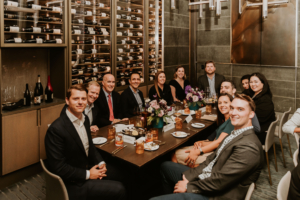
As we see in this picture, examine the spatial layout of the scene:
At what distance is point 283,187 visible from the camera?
1.51 meters

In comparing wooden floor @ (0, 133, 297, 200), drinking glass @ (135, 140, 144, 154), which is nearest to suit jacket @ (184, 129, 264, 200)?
drinking glass @ (135, 140, 144, 154)

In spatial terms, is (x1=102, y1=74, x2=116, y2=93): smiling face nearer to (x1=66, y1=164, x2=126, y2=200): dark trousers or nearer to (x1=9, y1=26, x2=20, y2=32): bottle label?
(x1=9, y1=26, x2=20, y2=32): bottle label

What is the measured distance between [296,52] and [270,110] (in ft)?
8.90

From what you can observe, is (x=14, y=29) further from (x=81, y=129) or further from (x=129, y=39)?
(x=129, y=39)

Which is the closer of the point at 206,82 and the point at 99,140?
the point at 99,140

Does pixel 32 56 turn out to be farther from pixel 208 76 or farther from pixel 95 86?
pixel 208 76

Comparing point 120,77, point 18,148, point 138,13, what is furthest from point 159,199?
point 138,13

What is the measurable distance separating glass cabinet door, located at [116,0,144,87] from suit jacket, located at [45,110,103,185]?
281cm

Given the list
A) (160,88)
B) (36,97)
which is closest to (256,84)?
(160,88)

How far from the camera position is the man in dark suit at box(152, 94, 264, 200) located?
1.66 metres

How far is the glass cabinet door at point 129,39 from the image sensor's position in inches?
187

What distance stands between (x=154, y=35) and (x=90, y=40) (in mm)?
1944

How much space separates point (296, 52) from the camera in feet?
17.6

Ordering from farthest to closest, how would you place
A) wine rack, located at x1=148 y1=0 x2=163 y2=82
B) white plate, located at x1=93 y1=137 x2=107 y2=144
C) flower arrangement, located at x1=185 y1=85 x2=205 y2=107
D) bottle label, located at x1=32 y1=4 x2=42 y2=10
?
wine rack, located at x1=148 y1=0 x2=163 y2=82 → flower arrangement, located at x1=185 y1=85 x2=205 y2=107 → bottle label, located at x1=32 y1=4 x2=42 y2=10 → white plate, located at x1=93 y1=137 x2=107 y2=144
